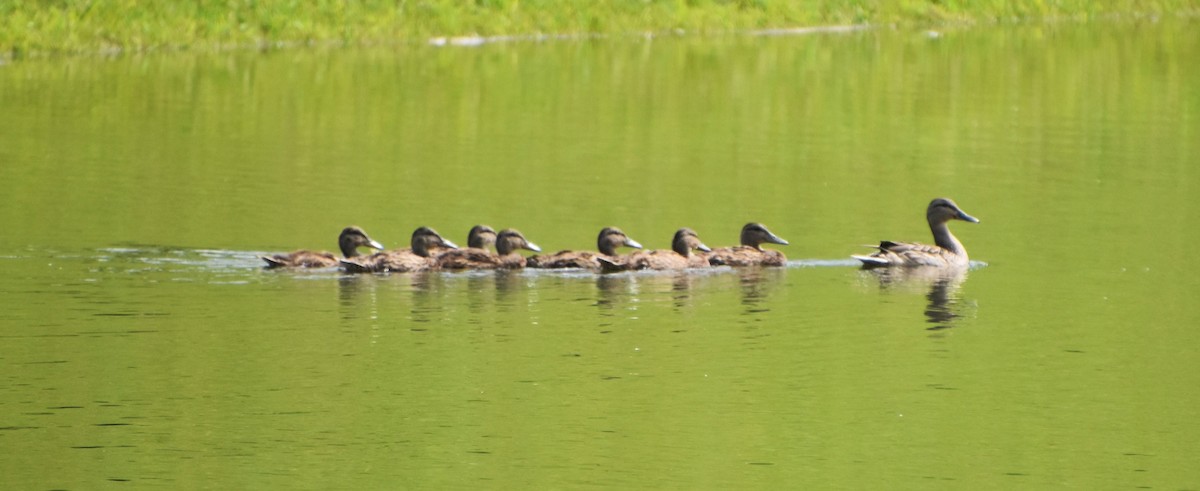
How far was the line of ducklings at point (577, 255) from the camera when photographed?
21656 millimetres

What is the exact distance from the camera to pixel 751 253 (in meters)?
22.6

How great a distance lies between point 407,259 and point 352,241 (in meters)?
0.71

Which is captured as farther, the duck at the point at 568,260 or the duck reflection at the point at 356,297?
the duck at the point at 568,260

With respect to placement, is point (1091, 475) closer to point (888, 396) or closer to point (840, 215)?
point (888, 396)

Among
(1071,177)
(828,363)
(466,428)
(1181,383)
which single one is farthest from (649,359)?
(1071,177)

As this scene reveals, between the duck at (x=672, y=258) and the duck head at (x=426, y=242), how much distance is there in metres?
1.62

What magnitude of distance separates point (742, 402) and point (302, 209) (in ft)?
37.3

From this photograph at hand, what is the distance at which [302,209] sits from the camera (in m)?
26.3

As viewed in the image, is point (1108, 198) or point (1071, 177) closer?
point (1108, 198)

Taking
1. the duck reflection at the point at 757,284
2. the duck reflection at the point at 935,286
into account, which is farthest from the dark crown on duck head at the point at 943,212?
the duck reflection at the point at 757,284

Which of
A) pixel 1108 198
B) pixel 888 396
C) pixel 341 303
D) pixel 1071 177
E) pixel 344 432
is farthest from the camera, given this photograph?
pixel 1071 177

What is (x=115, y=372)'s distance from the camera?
1672 centimetres

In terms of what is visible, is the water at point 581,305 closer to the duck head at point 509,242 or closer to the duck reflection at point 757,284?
the duck reflection at point 757,284

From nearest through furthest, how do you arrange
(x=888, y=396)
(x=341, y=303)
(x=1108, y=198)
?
(x=888, y=396)
(x=341, y=303)
(x=1108, y=198)
